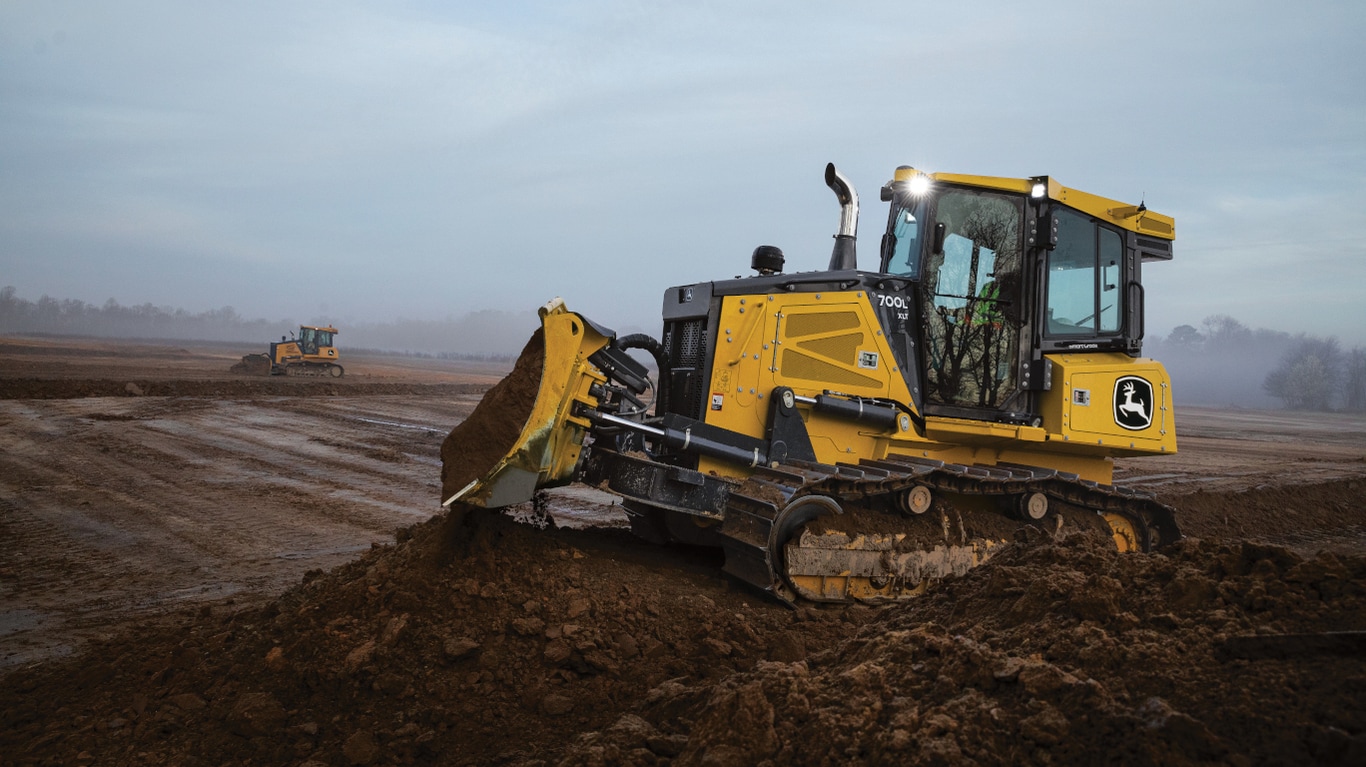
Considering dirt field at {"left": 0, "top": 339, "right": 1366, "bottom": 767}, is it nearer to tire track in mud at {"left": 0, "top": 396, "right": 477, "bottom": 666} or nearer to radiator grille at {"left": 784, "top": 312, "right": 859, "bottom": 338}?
tire track in mud at {"left": 0, "top": 396, "right": 477, "bottom": 666}

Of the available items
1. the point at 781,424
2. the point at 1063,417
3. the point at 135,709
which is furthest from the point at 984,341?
the point at 135,709

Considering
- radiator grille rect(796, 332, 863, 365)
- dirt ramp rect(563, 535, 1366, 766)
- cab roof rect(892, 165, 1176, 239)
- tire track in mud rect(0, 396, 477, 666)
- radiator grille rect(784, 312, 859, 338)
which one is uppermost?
cab roof rect(892, 165, 1176, 239)

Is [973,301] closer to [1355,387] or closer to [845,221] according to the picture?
[845,221]

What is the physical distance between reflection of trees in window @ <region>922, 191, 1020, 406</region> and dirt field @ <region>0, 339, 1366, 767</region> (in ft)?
7.22

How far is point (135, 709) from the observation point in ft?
15.3

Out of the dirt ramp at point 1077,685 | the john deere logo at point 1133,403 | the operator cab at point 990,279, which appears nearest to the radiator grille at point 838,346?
the operator cab at point 990,279

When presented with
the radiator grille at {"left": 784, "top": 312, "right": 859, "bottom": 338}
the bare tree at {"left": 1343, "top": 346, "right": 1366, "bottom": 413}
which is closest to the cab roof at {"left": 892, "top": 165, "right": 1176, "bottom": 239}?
the radiator grille at {"left": 784, "top": 312, "right": 859, "bottom": 338}

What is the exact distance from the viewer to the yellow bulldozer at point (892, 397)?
6.27m

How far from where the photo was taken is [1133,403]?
308 inches

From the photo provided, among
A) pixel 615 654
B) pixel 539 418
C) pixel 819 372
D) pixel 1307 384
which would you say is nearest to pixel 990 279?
pixel 819 372

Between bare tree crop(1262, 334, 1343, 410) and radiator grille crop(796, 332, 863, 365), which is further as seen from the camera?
bare tree crop(1262, 334, 1343, 410)

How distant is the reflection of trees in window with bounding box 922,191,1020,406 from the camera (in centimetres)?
747

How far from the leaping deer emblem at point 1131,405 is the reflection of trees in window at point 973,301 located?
106 centimetres

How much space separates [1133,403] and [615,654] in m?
5.30
